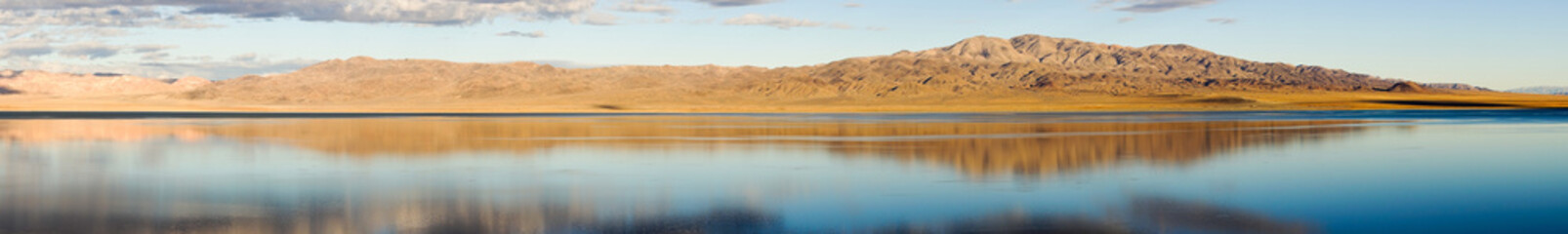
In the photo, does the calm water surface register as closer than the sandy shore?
Yes

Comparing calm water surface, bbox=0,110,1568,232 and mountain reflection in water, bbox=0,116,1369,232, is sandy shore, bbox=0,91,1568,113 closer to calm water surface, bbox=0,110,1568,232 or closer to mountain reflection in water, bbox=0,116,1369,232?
mountain reflection in water, bbox=0,116,1369,232

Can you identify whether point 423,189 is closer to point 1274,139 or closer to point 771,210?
point 771,210

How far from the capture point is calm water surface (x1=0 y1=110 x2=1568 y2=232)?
1242 cm

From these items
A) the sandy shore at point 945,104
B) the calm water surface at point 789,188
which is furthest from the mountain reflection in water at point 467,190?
the sandy shore at point 945,104

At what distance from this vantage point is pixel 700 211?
44.3ft

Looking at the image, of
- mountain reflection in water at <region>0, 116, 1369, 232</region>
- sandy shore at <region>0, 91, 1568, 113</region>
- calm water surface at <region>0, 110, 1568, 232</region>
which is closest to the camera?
mountain reflection in water at <region>0, 116, 1369, 232</region>

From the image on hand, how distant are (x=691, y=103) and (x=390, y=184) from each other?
472 feet

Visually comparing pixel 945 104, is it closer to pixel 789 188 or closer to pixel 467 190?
pixel 789 188

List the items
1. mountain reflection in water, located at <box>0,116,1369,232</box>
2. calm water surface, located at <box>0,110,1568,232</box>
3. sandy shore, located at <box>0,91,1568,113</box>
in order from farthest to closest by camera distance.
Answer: sandy shore, located at <box>0,91,1568,113</box>, calm water surface, located at <box>0,110,1568,232</box>, mountain reflection in water, located at <box>0,116,1369,232</box>

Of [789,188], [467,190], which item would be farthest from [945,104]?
[467,190]

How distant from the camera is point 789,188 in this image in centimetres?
1683

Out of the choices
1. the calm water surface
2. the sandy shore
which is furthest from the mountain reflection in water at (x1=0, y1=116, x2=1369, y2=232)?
the sandy shore

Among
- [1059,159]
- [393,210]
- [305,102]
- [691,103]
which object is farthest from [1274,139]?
[305,102]

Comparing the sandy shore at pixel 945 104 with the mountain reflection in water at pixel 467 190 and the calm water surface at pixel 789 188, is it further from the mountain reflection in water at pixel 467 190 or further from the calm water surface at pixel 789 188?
the calm water surface at pixel 789 188
